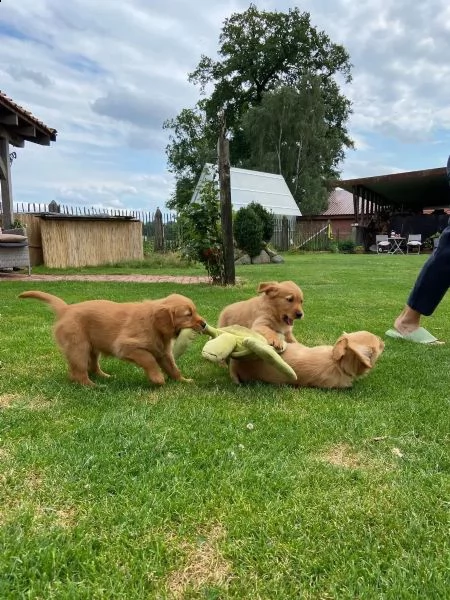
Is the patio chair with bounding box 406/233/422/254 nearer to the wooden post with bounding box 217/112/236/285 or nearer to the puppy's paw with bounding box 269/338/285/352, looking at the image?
the wooden post with bounding box 217/112/236/285

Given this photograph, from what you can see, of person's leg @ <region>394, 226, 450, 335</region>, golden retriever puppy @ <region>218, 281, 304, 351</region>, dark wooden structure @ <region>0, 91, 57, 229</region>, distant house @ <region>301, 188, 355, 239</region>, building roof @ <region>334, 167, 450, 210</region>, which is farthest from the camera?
distant house @ <region>301, 188, 355, 239</region>

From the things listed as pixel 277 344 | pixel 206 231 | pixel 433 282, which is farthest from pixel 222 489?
pixel 206 231

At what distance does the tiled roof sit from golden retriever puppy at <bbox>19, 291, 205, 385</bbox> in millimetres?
10711

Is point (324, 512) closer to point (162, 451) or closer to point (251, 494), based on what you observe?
point (251, 494)

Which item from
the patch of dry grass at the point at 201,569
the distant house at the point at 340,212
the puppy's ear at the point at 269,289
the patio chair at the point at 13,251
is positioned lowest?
the patch of dry grass at the point at 201,569

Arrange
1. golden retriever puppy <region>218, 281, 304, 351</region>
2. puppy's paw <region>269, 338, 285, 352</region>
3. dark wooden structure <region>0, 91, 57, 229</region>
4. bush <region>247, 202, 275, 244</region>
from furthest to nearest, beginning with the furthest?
1. bush <region>247, 202, 275, 244</region>
2. dark wooden structure <region>0, 91, 57, 229</region>
3. golden retriever puppy <region>218, 281, 304, 351</region>
4. puppy's paw <region>269, 338, 285, 352</region>

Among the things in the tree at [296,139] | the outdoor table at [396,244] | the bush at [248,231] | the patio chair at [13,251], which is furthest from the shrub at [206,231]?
the tree at [296,139]

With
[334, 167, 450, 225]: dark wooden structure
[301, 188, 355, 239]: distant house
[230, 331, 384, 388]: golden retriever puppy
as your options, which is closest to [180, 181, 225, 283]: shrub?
[230, 331, 384, 388]: golden retriever puppy

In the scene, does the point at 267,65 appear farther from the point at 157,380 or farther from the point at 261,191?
the point at 157,380

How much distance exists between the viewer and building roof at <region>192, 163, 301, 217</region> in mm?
29547

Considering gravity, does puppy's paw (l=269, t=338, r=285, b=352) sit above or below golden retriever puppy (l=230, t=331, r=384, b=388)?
above

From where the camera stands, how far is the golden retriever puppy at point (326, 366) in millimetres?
3545

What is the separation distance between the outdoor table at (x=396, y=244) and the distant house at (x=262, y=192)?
19.9 ft

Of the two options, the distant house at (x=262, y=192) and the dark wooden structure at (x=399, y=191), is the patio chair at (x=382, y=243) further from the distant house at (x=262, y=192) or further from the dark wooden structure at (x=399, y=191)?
the distant house at (x=262, y=192)
